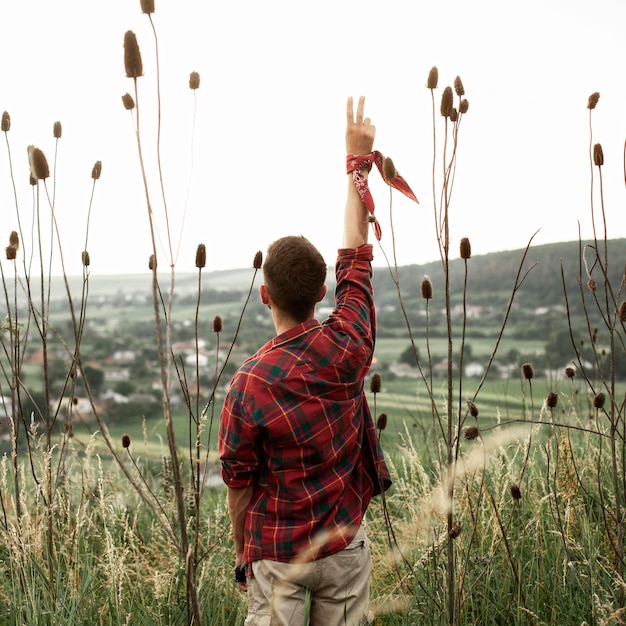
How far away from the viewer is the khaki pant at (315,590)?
177cm

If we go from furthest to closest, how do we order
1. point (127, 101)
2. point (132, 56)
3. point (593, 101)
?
point (593, 101) → point (127, 101) → point (132, 56)

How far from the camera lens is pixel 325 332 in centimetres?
185

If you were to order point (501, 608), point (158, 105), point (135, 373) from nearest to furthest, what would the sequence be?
point (158, 105) → point (501, 608) → point (135, 373)

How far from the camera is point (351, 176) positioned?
6.94 ft

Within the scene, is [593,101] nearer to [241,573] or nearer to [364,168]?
[364,168]

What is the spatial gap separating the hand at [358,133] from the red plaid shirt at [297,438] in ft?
2.18

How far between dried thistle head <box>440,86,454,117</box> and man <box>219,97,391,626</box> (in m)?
0.58

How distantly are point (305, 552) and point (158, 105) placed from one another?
1.29m

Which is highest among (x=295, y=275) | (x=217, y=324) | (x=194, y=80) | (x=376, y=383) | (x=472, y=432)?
(x=194, y=80)

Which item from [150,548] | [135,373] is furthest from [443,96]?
[135,373]

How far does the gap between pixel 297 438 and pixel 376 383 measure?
573 millimetres

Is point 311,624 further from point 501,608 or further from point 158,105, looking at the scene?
point 158,105

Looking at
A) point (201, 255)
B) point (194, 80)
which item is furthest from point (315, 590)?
point (194, 80)

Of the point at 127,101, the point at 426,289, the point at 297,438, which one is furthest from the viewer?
the point at 426,289
